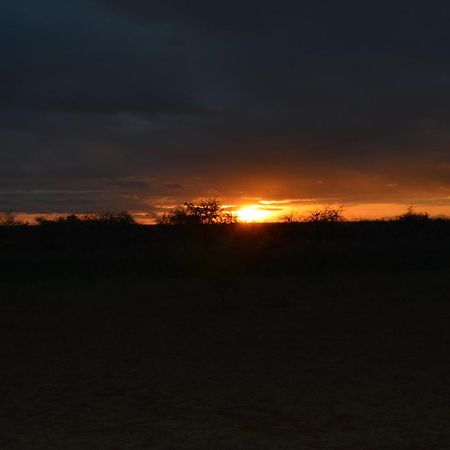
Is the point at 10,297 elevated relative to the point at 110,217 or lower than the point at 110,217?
lower

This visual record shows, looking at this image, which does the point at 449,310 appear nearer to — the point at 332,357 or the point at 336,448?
the point at 332,357

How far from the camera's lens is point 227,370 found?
1352cm

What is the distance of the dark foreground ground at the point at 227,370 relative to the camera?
902 centimetres

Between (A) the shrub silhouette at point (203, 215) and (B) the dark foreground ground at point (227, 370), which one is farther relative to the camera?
(A) the shrub silhouette at point (203, 215)

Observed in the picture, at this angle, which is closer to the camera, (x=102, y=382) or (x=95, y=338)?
(x=102, y=382)

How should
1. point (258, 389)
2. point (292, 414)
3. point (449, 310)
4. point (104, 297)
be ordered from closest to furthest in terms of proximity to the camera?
point (292, 414)
point (258, 389)
point (449, 310)
point (104, 297)

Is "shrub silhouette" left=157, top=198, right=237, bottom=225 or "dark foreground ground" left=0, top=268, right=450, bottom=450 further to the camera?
"shrub silhouette" left=157, top=198, right=237, bottom=225

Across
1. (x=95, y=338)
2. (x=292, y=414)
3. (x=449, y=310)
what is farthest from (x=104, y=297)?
(x=292, y=414)

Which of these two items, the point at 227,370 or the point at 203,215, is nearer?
the point at 227,370

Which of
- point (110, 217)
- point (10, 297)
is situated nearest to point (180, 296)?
point (10, 297)

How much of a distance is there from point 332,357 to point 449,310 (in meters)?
8.25

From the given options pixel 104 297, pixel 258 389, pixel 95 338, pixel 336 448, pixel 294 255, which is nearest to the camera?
pixel 336 448

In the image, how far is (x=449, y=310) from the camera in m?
21.6

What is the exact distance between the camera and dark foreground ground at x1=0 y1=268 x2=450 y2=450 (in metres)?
9.02
